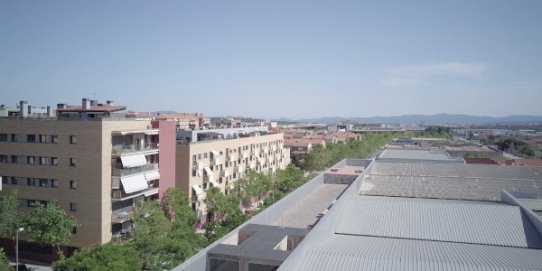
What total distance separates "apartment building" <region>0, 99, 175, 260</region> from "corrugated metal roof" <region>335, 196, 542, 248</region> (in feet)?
64.6

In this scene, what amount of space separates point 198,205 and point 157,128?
10.9 m

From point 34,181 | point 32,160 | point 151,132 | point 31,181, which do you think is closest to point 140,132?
point 151,132

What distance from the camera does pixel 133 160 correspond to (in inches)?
1441

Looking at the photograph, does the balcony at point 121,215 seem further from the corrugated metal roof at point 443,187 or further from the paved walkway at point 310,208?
the corrugated metal roof at point 443,187

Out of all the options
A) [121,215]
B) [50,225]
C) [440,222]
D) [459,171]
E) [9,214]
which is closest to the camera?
[440,222]

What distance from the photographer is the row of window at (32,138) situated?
35925 millimetres

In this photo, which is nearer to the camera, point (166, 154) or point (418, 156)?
point (166, 154)

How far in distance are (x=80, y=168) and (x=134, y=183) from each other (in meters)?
4.40

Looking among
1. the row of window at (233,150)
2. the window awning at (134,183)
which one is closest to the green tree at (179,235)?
the window awning at (134,183)

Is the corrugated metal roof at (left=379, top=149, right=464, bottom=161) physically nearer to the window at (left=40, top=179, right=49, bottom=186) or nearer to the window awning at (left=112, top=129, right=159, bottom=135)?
the window awning at (left=112, top=129, right=159, bottom=135)

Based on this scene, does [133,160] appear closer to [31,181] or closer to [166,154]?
[166,154]

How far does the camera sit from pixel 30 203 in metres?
37.0

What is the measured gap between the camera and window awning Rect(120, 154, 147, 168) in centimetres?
3562

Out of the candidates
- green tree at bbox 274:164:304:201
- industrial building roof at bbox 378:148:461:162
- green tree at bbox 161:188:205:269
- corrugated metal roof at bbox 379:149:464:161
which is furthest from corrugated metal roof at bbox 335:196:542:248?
corrugated metal roof at bbox 379:149:464:161
